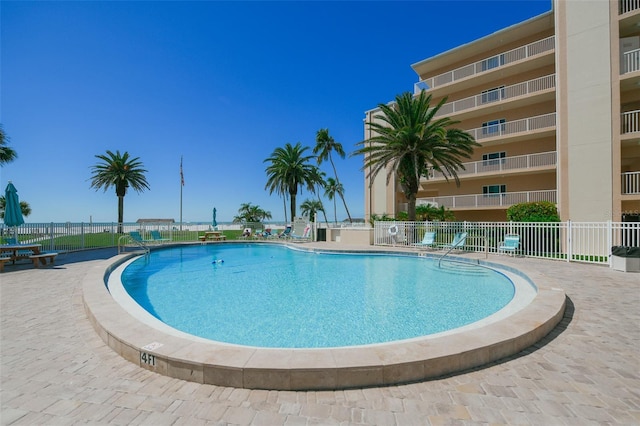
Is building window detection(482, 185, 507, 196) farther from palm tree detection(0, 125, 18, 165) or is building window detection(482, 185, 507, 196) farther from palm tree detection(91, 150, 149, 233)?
palm tree detection(0, 125, 18, 165)

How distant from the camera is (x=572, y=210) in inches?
598

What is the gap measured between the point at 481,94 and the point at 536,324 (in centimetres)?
2310

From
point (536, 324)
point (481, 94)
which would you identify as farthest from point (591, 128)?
point (536, 324)

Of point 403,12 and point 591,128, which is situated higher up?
point 403,12

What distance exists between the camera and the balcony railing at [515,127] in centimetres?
1891

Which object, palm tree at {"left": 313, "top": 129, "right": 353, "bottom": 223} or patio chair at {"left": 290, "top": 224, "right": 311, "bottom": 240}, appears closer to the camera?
A: patio chair at {"left": 290, "top": 224, "right": 311, "bottom": 240}

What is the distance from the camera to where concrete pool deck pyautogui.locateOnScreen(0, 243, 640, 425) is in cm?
219

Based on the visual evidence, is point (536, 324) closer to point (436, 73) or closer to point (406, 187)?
point (406, 187)

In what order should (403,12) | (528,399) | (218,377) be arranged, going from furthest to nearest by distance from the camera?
(403,12) < (218,377) < (528,399)

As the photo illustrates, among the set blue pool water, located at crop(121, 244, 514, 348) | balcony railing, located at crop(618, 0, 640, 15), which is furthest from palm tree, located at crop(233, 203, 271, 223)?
balcony railing, located at crop(618, 0, 640, 15)

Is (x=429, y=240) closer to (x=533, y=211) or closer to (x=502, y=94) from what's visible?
(x=533, y=211)

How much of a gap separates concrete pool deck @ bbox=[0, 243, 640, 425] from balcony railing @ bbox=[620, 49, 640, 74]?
58.7ft

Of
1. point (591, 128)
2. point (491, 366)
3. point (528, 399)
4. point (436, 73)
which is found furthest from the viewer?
point (436, 73)

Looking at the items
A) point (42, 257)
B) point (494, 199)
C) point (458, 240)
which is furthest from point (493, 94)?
point (42, 257)
